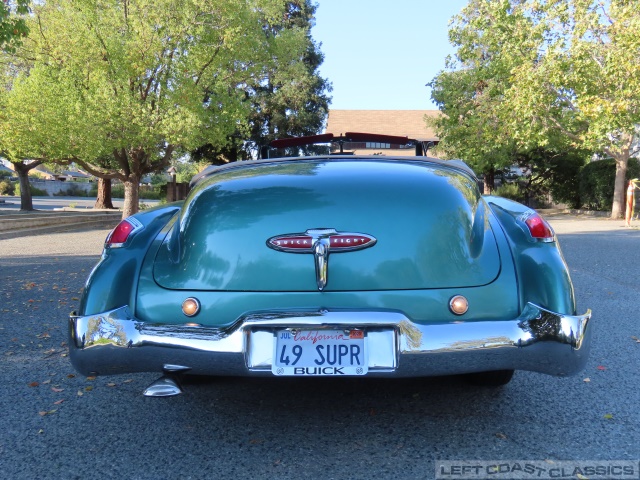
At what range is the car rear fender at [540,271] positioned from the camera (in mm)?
2660

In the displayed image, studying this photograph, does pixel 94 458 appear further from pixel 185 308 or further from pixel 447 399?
pixel 447 399

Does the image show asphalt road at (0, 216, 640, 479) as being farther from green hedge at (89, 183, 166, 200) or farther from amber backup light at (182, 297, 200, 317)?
green hedge at (89, 183, 166, 200)

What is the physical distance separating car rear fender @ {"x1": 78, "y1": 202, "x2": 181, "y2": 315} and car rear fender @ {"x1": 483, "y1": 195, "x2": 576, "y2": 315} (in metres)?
1.70

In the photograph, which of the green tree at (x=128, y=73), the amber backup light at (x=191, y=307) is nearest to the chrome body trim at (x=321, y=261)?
the amber backup light at (x=191, y=307)

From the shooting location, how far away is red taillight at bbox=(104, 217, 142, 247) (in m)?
3.00

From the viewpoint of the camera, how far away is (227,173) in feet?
10.7

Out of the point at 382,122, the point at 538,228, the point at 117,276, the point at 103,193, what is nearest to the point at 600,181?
the point at 382,122

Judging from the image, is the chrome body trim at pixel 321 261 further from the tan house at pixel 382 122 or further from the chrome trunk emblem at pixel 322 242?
the tan house at pixel 382 122

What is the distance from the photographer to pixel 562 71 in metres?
19.8

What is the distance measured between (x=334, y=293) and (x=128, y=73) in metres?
16.4

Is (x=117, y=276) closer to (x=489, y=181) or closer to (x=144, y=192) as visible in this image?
(x=489, y=181)

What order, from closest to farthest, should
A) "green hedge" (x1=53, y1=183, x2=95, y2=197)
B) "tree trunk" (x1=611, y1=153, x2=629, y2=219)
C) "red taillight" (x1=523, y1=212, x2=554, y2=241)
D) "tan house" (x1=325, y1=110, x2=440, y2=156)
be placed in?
"red taillight" (x1=523, y1=212, x2=554, y2=241) → "tree trunk" (x1=611, y1=153, x2=629, y2=219) → "tan house" (x1=325, y1=110, x2=440, y2=156) → "green hedge" (x1=53, y1=183, x2=95, y2=197)

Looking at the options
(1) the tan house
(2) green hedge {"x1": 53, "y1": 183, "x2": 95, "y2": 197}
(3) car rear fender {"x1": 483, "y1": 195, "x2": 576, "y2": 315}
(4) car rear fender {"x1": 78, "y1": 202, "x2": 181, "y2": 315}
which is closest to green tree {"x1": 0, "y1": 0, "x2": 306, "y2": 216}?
(4) car rear fender {"x1": 78, "y1": 202, "x2": 181, "y2": 315}

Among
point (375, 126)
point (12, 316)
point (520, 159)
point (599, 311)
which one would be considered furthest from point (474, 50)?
point (12, 316)
